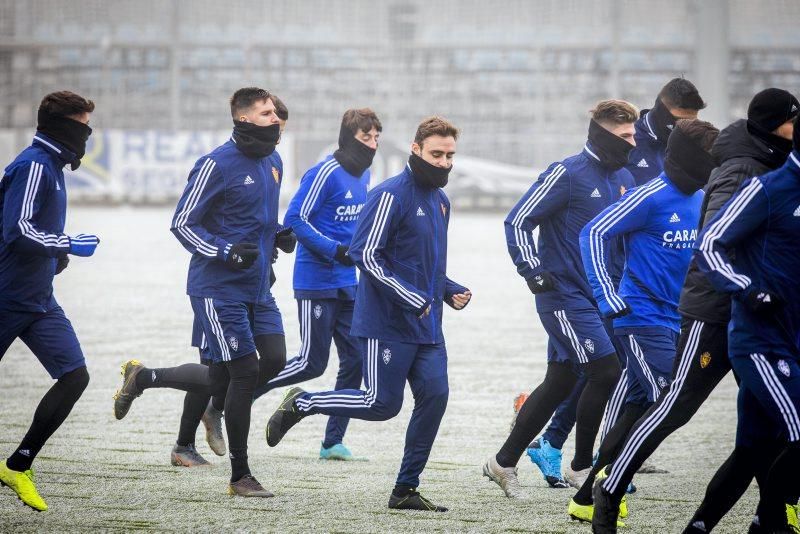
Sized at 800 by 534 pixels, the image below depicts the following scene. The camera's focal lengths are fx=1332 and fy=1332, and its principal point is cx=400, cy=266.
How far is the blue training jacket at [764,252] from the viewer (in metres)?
4.49

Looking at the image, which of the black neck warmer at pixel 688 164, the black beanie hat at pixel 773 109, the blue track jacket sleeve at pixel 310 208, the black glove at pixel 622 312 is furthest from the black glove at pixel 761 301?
the blue track jacket sleeve at pixel 310 208

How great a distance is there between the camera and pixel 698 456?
7316mm

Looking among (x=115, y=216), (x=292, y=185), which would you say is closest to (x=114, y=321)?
(x=115, y=216)

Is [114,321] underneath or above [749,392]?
underneath

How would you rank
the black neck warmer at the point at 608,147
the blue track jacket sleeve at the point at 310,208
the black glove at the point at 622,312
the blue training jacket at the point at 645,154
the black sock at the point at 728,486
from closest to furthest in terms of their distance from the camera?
1. the black sock at the point at 728,486
2. the black glove at the point at 622,312
3. the black neck warmer at the point at 608,147
4. the blue training jacket at the point at 645,154
5. the blue track jacket sleeve at the point at 310,208

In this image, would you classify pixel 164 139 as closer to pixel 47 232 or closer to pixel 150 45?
pixel 150 45

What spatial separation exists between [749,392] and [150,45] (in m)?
53.3

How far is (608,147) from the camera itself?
6.49 metres

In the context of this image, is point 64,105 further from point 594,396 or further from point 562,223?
point 594,396

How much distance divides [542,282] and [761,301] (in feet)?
6.32

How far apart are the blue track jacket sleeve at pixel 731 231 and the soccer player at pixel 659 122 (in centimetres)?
241

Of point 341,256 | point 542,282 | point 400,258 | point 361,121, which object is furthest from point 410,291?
point 361,121

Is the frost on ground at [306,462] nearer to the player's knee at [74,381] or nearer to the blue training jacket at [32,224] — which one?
the player's knee at [74,381]

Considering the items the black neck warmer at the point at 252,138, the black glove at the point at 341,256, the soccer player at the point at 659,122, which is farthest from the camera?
the black glove at the point at 341,256
